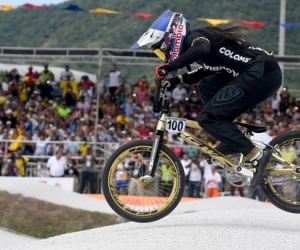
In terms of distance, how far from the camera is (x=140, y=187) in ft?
26.5

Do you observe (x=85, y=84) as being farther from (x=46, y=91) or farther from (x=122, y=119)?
(x=122, y=119)

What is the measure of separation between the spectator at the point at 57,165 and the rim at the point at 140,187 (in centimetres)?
1021

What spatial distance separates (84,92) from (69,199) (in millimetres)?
9435

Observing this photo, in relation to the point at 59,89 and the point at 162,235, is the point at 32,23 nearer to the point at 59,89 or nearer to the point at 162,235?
the point at 59,89

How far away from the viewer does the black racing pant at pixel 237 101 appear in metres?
7.69

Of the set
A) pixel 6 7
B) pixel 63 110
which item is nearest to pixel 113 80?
pixel 63 110

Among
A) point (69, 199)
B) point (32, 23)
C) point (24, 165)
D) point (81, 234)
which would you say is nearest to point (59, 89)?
point (24, 165)

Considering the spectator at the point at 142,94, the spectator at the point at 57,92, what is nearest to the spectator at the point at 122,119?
the spectator at the point at 142,94

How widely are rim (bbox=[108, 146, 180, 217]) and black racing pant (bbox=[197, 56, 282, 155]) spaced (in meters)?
0.63

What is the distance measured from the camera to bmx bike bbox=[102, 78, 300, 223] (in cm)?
791

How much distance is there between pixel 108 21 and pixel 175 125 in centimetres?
5840

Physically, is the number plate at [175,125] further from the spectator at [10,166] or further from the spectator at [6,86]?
the spectator at [6,86]

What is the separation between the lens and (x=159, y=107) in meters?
7.95

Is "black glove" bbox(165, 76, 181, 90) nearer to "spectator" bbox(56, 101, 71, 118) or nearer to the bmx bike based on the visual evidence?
the bmx bike
